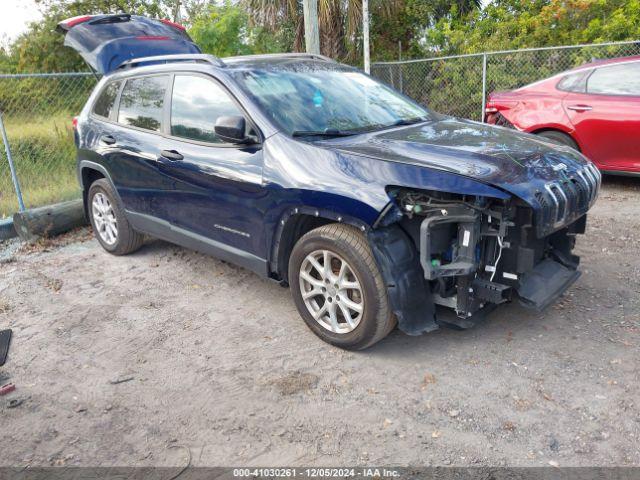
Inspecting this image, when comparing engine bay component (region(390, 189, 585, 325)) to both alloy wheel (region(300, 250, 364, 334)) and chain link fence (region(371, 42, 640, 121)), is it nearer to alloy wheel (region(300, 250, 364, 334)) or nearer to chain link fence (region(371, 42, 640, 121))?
alloy wheel (region(300, 250, 364, 334))

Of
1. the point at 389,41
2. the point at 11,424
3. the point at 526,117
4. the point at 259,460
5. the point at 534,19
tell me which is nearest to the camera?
the point at 259,460

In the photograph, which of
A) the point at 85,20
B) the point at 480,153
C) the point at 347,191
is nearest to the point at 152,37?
the point at 85,20

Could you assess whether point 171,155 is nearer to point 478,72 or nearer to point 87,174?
point 87,174

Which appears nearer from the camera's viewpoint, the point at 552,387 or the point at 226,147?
the point at 552,387

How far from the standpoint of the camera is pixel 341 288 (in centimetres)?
354

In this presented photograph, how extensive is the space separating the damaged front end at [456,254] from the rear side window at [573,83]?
14.8ft

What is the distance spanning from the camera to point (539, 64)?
10.2 meters

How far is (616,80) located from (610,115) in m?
0.53

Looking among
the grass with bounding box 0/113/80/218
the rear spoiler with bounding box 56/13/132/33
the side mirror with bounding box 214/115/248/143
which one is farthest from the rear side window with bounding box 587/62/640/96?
the grass with bounding box 0/113/80/218

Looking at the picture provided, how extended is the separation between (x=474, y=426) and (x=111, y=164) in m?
4.04

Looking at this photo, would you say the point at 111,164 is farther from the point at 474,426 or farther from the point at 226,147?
the point at 474,426

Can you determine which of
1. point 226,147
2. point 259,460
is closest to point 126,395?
point 259,460

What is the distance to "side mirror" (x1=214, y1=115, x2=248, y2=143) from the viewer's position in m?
3.72

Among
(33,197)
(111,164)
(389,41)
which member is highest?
(389,41)
